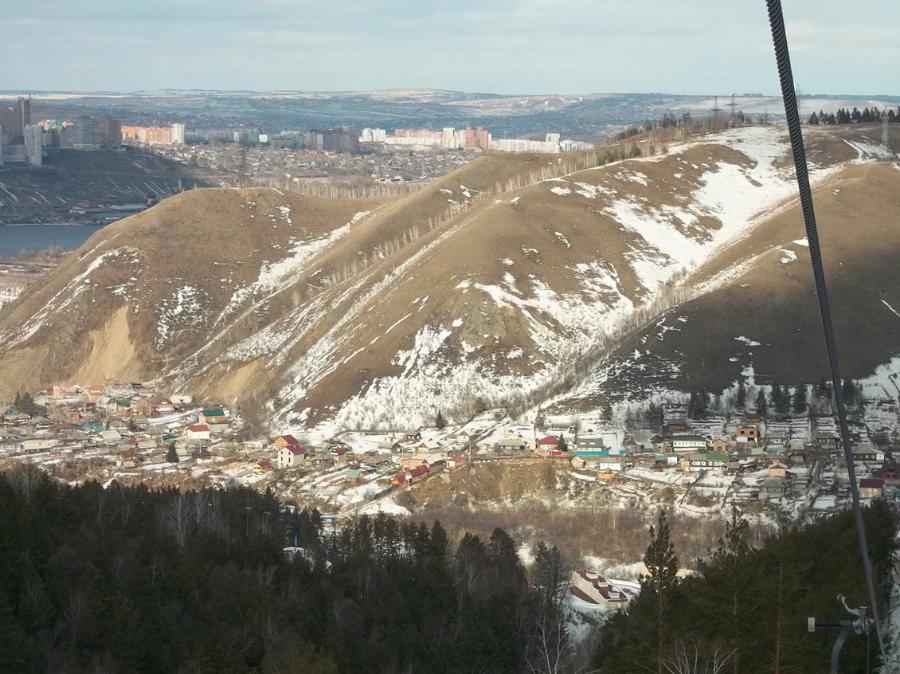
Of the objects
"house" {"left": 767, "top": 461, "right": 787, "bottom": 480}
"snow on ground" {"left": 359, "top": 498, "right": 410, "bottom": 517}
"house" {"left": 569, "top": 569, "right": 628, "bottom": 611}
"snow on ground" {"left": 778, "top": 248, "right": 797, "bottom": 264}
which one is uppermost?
"snow on ground" {"left": 778, "top": 248, "right": 797, "bottom": 264}

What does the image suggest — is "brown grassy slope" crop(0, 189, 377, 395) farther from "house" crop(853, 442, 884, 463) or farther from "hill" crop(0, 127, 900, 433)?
"house" crop(853, 442, 884, 463)

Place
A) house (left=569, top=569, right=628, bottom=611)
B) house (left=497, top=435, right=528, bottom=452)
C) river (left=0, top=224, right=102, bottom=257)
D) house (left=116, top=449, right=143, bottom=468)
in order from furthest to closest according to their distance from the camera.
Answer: river (left=0, top=224, right=102, bottom=257)
house (left=116, top=449, right=143, bottom=468)
house (left=497, top=435, right=528, bottom=452)
house (left=569, top=569, right=628, bottom=611)

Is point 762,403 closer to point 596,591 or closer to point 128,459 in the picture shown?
point 596,591

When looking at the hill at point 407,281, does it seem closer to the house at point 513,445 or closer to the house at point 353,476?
the house at point 513,445

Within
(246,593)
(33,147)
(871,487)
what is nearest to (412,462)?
(871,487)

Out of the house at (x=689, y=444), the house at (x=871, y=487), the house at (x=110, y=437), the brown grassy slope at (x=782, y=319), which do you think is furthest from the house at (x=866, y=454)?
the house at (x=110, y=437)

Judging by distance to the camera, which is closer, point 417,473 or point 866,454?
point 417,473

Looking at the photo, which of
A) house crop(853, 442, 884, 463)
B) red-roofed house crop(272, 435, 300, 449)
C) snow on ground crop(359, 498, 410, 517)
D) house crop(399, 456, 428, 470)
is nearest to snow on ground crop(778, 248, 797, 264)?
house crop(853, 442, 884, 463)
